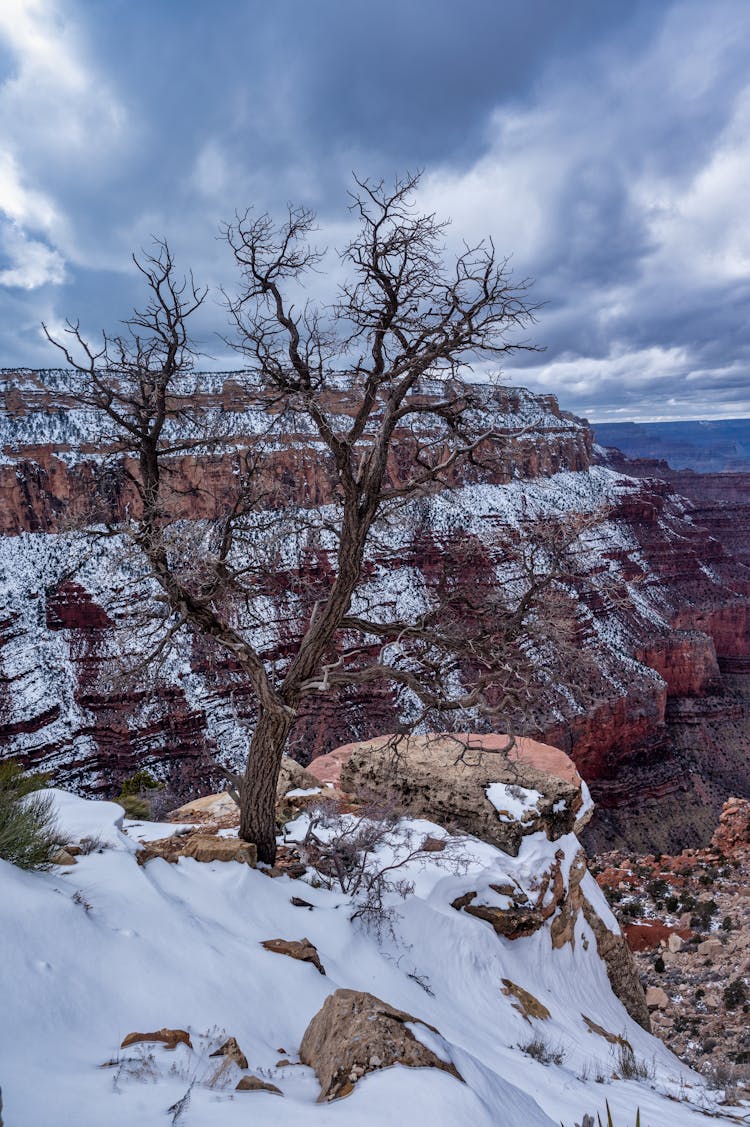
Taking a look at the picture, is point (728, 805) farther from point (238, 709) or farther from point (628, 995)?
point (238, 709)

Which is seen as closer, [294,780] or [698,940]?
[294,780]

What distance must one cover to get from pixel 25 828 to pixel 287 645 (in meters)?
30.2

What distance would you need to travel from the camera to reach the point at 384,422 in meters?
6.02

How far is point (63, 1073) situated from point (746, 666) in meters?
63.5

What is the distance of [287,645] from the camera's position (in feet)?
114

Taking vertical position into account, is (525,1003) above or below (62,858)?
below

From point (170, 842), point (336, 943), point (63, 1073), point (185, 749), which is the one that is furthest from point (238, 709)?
point (63, 1073)

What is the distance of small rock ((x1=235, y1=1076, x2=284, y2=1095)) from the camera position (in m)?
2.97

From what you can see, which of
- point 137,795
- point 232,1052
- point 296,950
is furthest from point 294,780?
point 232,1052

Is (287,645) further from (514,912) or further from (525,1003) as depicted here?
(525,1003)

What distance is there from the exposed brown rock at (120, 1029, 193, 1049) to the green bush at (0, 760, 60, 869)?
1826 mm

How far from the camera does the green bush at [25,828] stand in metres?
4.49

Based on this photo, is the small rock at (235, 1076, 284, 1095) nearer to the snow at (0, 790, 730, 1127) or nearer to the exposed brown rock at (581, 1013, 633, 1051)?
the snow at (0, 790, 730, 1127)

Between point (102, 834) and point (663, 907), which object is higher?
point (102, 834)
